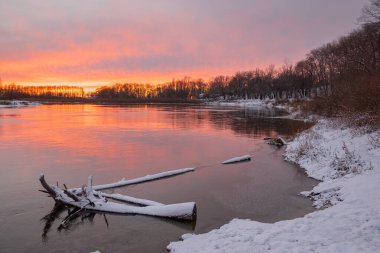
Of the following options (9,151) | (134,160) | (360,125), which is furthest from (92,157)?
(360,125)

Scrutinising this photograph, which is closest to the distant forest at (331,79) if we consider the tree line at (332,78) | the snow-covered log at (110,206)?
the tree line at (332,78)

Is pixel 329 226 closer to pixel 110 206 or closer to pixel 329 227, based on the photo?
pixel 329 227

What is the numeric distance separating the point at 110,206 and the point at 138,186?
321 centimetres

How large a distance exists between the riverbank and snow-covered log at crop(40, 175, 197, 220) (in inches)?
50.3

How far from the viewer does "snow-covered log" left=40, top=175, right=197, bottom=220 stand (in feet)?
36.4

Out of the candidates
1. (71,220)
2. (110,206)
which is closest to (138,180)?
(110,206)

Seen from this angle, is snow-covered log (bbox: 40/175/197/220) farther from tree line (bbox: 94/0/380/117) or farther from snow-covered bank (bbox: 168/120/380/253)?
tree line (bbox: 94/0/380/117)

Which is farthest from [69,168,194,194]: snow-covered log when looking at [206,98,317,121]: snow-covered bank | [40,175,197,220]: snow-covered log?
[206,98,317,121]: snow-covered bank

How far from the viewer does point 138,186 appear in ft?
49.8

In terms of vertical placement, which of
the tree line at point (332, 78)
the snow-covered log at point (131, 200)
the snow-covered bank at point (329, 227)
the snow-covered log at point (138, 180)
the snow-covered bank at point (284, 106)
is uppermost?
the tree line at point (332, 78)

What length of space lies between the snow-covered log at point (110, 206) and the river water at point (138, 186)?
0.27 m

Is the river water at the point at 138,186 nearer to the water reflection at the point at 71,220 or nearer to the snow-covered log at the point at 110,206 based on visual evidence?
the water reflection at the point at 71,220

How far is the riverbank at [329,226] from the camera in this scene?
779 centimetres

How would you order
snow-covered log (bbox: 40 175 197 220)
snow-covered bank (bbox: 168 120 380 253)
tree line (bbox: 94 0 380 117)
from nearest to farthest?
snow-covered bank (bbox: 168 120 380 253), snow-covered log (bbox: 40 175 197 220), tree line (bbox: 94 0 380 117)
